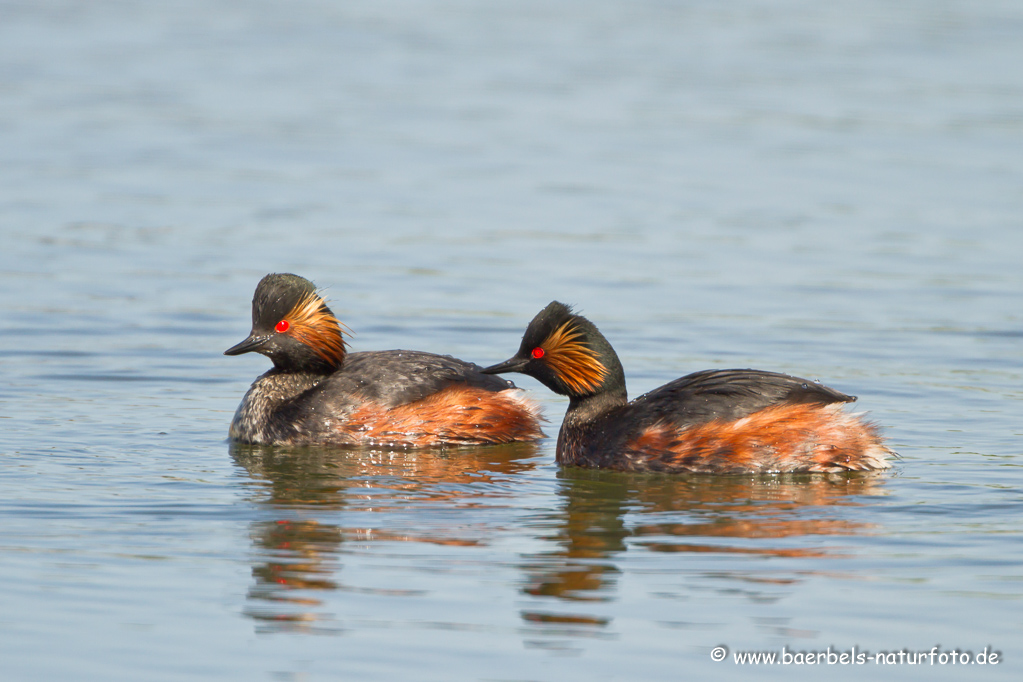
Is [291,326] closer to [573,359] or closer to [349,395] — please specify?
[349,395]

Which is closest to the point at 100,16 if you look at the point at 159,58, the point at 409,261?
the point at 159,58

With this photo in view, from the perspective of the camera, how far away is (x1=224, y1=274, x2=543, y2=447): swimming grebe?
415 inches

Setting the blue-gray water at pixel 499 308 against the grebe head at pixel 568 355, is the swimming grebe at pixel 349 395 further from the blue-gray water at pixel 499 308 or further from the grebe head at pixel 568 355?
the grebe head at pixel 568 355

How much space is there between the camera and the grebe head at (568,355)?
9.99 metres

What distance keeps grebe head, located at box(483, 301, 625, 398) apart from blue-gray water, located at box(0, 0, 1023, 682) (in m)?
0.60

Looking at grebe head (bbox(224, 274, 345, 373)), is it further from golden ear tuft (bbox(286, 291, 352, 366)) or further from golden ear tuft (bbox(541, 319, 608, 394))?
golden ear tuft (bbox(541, 319, 608, 394))

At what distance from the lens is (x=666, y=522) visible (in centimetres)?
838

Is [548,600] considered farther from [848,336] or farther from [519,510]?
[848,336]

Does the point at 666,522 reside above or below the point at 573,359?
below

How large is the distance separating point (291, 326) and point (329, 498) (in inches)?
86.2

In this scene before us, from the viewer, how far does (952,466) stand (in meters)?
9.55

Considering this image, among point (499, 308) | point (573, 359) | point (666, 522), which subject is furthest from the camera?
point (499, 308)

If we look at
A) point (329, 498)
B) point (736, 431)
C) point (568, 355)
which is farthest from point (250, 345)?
point (736, 431)

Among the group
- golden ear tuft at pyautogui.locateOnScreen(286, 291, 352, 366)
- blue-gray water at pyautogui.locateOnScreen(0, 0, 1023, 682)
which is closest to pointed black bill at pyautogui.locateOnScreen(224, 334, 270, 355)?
golden ear tuft at pyautogui.locateOnScreen(286, 291, 352, 366)
